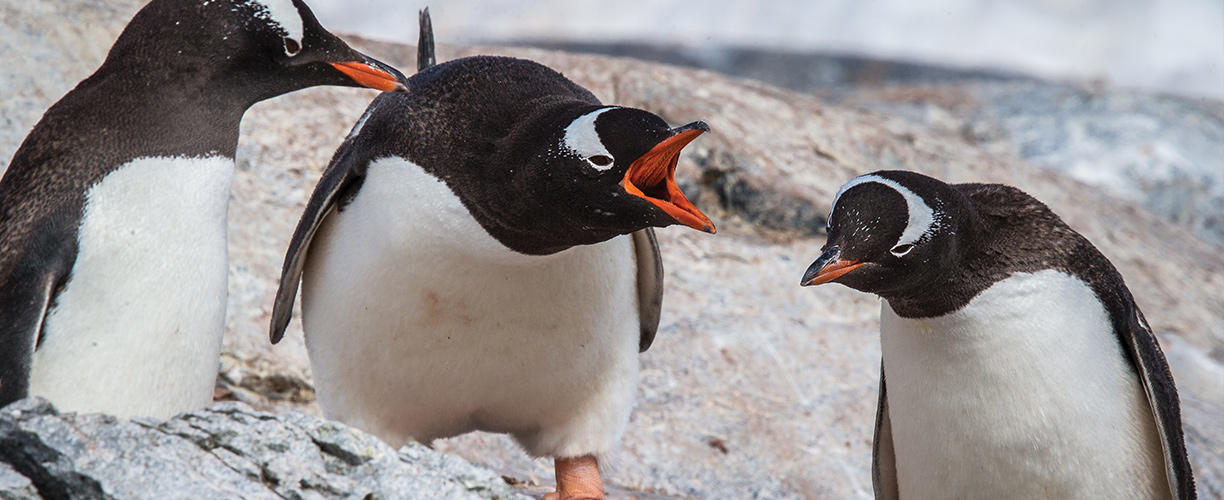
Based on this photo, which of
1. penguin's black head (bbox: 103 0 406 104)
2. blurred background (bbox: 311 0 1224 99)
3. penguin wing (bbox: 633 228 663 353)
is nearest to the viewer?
penguin's black head (bbox: 103 0 406 104)

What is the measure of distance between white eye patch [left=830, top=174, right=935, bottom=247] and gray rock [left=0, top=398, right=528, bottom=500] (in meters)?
0.94

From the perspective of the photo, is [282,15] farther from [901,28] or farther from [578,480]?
[901,28]

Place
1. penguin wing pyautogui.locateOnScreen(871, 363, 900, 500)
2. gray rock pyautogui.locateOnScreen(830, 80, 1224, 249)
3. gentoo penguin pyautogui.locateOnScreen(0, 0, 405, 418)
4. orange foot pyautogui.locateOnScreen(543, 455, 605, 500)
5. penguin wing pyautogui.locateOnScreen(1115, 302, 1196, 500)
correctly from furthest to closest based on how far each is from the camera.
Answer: gray rock pyautogui.locateOnScreen(830, 80, 1224, 249), penguin wing pyautogui.locateOnScreen(871, 363, 900, 500), orange foot pyautogui.locateOnScreen(543, 455, 605, 500), penguin wing pyautogui.locateOnScreen(1115, 302, 1196, 500), gentoo penguin pyautogui.locateOnScreen(0, 0, 405, 418)

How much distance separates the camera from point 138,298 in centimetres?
224

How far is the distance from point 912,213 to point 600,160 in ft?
2.18

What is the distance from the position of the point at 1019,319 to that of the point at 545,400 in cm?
108

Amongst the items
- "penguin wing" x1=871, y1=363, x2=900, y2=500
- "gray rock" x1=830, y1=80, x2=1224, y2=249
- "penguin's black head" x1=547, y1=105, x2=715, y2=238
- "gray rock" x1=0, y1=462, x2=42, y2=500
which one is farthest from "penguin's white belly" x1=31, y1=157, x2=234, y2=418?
"gray rock" x1=830, y1=80, x2=1224, y2=249

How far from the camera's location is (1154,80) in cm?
1082

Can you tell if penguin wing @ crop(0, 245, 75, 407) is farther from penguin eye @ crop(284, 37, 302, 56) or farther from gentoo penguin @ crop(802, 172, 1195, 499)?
gentoo penguin @ crop(802, 172, 1195, 499)

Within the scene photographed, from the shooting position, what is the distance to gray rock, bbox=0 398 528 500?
5.45ft

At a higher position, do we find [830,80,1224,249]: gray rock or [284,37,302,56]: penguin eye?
[284,37,302,56]: penguin eye

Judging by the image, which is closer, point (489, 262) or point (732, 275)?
point (489, 262)

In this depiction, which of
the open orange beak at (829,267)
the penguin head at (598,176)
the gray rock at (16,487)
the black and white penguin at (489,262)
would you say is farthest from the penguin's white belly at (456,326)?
the gray rock at (16,487)

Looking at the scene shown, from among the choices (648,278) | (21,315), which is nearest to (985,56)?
(648,278)
